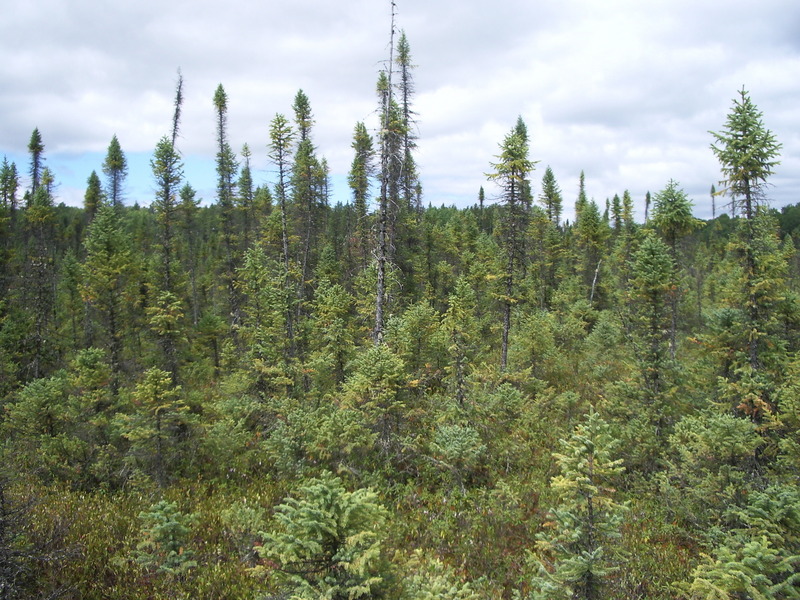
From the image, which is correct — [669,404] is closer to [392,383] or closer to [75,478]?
[392,383]

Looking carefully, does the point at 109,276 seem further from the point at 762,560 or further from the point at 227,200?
the point at 762,560

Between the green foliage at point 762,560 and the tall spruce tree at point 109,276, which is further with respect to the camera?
the tall spruce tree at point 109,276

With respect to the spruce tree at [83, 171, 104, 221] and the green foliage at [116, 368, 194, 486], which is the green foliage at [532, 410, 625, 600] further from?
the spruce tree at [83, 171, 104, 221]

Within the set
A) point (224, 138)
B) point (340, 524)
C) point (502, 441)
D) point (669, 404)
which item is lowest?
point (502, 441)

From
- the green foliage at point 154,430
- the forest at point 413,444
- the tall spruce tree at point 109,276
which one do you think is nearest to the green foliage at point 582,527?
the forest at point 413,444

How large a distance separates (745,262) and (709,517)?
7925 millimetres

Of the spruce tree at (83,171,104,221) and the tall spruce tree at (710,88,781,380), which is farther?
the spruce tree at (83,171,104,221)

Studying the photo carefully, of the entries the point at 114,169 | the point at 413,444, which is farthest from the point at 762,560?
the point at 114,169

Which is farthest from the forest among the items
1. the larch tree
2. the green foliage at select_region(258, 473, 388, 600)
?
the larch tree

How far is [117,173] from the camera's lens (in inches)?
1779

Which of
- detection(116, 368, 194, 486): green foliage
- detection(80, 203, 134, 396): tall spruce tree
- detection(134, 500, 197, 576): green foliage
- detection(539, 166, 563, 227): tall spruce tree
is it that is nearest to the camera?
detection(134, 500, 197, 576): green foliage

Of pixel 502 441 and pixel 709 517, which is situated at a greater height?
pixel 502 441

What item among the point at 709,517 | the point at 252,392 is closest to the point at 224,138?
the point at 252,392

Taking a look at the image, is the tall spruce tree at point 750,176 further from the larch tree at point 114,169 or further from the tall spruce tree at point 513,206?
the larch tree at point 114,169
